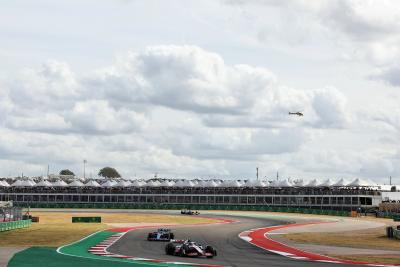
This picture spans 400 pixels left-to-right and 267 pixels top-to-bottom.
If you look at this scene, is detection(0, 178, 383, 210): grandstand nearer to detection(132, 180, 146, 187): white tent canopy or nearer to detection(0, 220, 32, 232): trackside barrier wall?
detection(132, 180, 146, 187): white tent canopy

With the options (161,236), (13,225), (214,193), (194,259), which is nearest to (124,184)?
(214,193)

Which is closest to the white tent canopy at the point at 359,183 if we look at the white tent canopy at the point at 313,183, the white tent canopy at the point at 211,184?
the white tent canopy at the point at 313,183

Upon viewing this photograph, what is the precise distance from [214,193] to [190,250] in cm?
11522

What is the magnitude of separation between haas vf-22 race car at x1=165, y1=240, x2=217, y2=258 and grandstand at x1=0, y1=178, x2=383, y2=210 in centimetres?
9743

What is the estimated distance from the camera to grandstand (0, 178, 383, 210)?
441 ft

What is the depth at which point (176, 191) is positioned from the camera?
155 meters

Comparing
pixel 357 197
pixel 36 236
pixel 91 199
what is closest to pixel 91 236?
pixel 36 236

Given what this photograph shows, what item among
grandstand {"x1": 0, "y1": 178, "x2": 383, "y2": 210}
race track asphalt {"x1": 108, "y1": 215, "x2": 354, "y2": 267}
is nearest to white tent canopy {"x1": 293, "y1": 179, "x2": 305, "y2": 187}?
grandstand {"x1": 0, "y1": 178, "x2": 383, "y2": 210}

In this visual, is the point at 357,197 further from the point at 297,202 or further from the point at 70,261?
the point at 70,261

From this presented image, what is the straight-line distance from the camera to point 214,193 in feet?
494

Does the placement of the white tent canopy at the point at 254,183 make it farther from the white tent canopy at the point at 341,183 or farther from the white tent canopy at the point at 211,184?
the white tent canopy at the point at 341,183

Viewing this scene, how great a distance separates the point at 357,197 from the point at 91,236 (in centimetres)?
8792

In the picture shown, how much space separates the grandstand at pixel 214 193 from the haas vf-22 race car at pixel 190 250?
97.4 metres

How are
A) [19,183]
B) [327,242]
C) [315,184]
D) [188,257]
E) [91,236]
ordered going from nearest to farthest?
1. [188,257]
2. [327,242]
3. [91,236]
4. [315,184]
5. [19,183]
